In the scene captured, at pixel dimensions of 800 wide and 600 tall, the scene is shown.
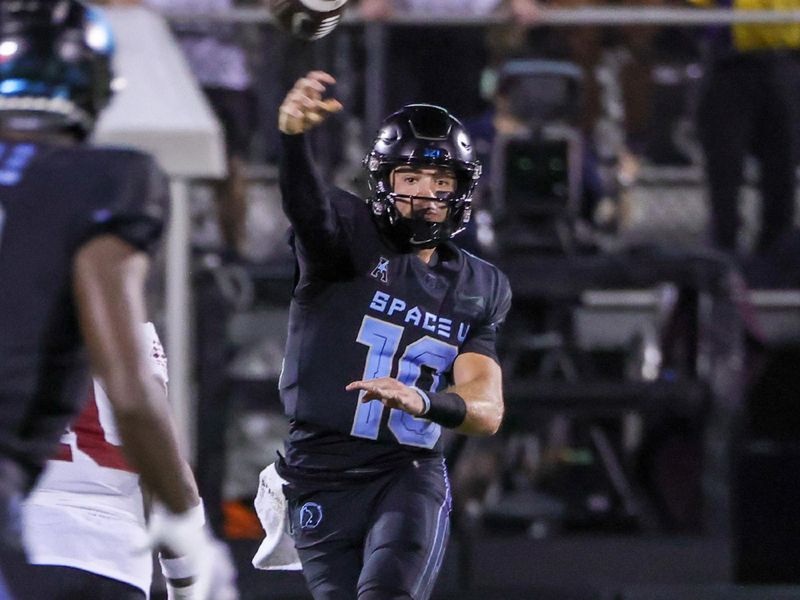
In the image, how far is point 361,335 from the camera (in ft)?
15.0

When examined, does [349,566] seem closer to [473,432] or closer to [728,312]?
[473,432]

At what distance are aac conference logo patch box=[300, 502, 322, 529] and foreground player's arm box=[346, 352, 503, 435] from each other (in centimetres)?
46

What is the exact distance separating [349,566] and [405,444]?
1.21 feet

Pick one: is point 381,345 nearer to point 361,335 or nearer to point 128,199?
point 361,335

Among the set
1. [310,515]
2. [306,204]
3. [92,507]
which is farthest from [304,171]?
[92,507]

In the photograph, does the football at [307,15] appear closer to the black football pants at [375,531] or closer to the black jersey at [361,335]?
the black jersey at [361,335]

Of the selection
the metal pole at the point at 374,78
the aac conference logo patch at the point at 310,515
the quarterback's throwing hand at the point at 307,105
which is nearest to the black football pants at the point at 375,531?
the aac conference logo patch at the point at 310,515

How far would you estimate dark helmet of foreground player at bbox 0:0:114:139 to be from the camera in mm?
2809

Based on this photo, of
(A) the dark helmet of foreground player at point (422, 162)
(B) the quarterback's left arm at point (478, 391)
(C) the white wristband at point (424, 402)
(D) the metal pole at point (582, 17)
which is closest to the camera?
(C) the white wristband at point (424, 402)

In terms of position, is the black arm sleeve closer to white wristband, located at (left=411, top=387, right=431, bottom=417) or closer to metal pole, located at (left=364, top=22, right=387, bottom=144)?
white wristband, located at (left=411, top=387, right=431, bottom=417)

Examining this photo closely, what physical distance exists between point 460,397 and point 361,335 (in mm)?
386

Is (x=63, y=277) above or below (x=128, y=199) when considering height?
below

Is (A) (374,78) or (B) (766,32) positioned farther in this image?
(B) (766,32)

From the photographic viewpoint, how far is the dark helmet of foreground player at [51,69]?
2.81 metres
